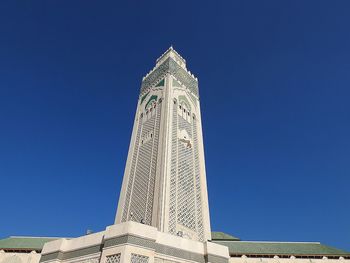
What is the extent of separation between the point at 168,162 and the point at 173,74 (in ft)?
22.0

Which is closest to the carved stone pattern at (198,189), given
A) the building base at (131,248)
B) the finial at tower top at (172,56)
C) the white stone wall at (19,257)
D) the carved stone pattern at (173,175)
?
the carved stone pattern at (173,175)

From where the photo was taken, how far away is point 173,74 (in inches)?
670

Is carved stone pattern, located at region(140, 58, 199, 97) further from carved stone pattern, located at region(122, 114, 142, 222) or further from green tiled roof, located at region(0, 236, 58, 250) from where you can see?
green tiled roof, located at region(0, 236, 58, 250)

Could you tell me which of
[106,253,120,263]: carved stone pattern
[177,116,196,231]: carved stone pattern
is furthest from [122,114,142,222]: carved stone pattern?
[106,253,120,263]: carved stone pattern

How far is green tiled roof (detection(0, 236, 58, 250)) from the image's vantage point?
15773 mm

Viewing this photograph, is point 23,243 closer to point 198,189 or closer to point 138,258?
point 198,189

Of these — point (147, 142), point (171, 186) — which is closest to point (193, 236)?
point (171, 186)

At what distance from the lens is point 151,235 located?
8.27 metres

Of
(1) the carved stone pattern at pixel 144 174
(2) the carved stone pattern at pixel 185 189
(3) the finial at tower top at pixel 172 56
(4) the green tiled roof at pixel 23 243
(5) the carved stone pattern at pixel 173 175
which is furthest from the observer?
(3) the finial at tower top at pixel 172 56

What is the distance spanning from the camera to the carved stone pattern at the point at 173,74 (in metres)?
17.2

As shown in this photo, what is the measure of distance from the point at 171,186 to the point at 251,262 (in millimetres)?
6873

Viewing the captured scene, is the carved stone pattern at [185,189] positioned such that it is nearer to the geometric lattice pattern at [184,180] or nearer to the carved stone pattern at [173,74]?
the geometric lattice pattern at [184,180]

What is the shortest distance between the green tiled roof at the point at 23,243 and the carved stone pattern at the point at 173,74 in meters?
11.0

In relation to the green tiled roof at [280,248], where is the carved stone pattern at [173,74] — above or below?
above
